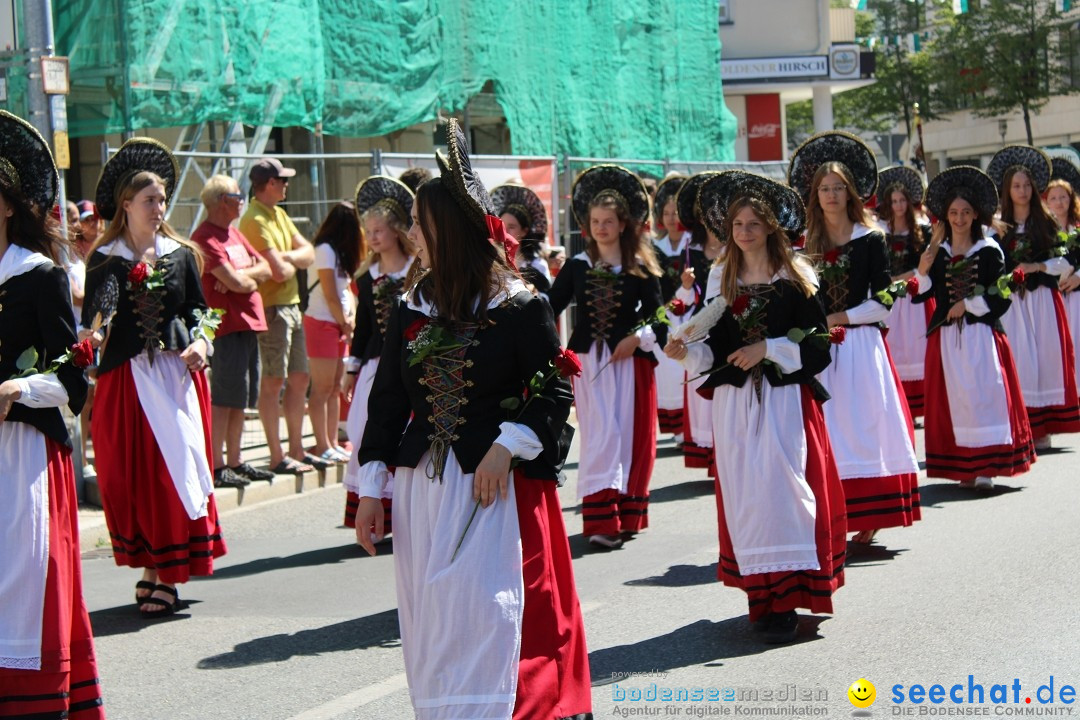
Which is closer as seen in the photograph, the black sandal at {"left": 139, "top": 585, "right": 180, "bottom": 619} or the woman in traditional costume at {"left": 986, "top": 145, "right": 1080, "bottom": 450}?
the black sandal at {"left": 139, "top": 585, "right": 180, "bottom": 619}

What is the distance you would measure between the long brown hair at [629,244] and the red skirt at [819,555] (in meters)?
2.43

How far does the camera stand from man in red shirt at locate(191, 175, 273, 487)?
9938 mm

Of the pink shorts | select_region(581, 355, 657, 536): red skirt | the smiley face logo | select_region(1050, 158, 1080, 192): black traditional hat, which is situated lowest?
the smiley face logo

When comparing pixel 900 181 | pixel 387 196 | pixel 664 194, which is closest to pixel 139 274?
pixel 387 196

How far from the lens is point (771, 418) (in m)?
6.63

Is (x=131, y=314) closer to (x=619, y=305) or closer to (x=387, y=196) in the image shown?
(x=387, y=196)

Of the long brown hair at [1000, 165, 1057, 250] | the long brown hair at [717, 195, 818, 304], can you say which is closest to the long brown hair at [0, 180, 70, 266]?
the long brown hair at [717, 195, 818, 304]

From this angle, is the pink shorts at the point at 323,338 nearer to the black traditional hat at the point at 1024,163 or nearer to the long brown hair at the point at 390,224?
the long brown hair at the point at 390,224

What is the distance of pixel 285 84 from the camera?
14078mm

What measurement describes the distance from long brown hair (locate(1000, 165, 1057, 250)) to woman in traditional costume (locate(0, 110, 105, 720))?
837 cm

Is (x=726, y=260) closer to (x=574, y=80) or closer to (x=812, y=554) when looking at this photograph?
(x=812, y=554)

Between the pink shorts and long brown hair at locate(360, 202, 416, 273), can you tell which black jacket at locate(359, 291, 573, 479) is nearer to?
long brown hair at locate(360, 202, 416, 273)

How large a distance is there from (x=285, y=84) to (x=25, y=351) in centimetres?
912

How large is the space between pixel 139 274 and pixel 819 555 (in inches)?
140
